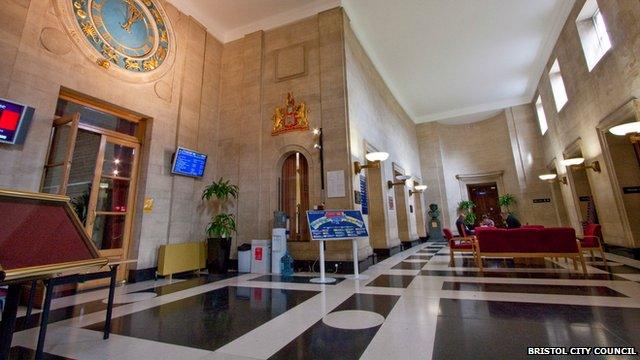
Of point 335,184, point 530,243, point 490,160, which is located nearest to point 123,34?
point 335,184

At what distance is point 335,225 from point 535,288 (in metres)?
2.58

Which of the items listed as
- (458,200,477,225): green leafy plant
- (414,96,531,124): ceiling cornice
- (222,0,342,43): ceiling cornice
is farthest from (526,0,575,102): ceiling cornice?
(222,0,342,43): ceiling cornice

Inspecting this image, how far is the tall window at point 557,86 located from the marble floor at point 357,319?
247 inches

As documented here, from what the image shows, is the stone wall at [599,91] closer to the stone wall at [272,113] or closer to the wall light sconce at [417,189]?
the wall light sconce at [417,189]

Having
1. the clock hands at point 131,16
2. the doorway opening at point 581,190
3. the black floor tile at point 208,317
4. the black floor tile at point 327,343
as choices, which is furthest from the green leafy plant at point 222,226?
the doorway opening at point 581,190

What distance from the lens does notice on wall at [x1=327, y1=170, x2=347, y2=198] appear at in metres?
5.04

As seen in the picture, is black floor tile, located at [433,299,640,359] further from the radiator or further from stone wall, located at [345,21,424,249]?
the radiator

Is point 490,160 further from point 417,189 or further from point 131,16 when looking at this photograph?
point 131,16

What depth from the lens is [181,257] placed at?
4.90 metres

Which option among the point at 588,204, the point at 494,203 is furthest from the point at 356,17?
the point at 494,203

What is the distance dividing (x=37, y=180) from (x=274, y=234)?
3354 mm

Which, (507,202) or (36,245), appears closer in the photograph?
(36,245)

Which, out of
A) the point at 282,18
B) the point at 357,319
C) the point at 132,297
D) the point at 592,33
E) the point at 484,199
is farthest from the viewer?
the point at 484,199

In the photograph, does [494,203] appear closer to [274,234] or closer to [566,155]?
[566,155]
